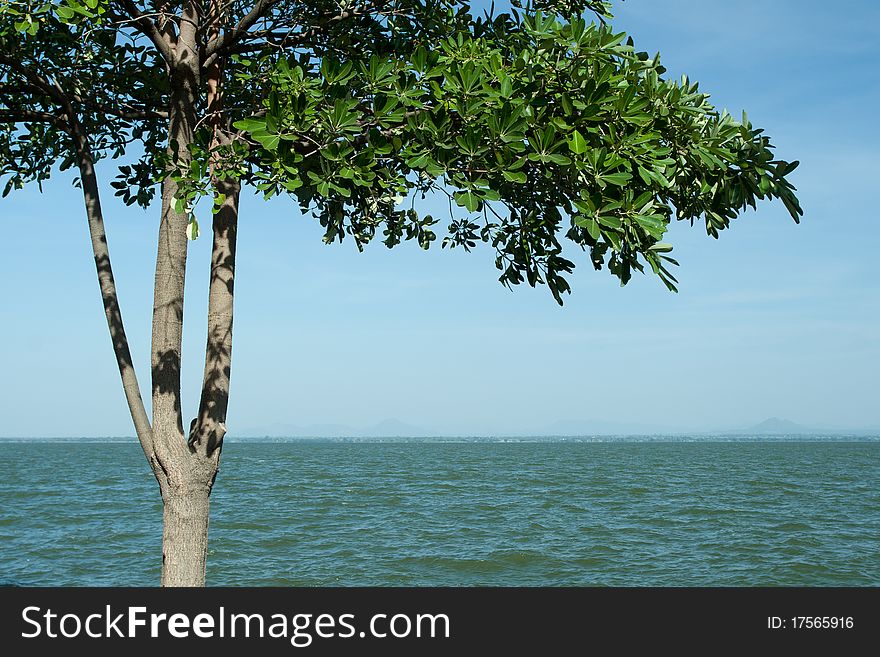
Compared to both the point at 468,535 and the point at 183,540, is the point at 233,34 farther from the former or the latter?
the point at 468,535

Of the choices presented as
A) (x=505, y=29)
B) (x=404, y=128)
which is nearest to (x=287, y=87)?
(x=404, y=128)

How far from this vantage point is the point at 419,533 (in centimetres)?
3338

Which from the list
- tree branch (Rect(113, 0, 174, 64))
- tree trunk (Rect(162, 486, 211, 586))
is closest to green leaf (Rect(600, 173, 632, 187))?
tree branch (Rect(113, 0, 174, 64))

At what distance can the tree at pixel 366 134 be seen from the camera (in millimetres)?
6219

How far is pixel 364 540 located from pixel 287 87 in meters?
27.1

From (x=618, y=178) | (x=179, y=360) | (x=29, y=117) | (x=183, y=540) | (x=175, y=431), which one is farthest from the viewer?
(x=29, y=117)

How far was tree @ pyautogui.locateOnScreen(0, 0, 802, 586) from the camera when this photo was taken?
20.4 feet

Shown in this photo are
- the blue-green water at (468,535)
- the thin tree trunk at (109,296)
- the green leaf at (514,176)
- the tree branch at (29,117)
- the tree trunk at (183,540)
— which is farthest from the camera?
the blue-green water at (468,535)

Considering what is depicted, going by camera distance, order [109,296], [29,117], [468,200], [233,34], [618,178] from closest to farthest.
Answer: [618,178] → [468,200] → [233,34] → [109,296] → [29,117]

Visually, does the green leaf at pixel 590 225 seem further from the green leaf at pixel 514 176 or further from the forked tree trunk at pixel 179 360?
the forked tree trunk at pixel 179 360

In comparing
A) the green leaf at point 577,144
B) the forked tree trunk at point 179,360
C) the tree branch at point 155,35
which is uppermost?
the tree branch at point 155,35

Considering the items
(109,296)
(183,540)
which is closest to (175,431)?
(183,540)

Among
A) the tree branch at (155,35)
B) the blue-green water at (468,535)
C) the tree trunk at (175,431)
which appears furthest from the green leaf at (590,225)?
the blue-green water at (468,535)

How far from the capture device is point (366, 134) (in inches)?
268
